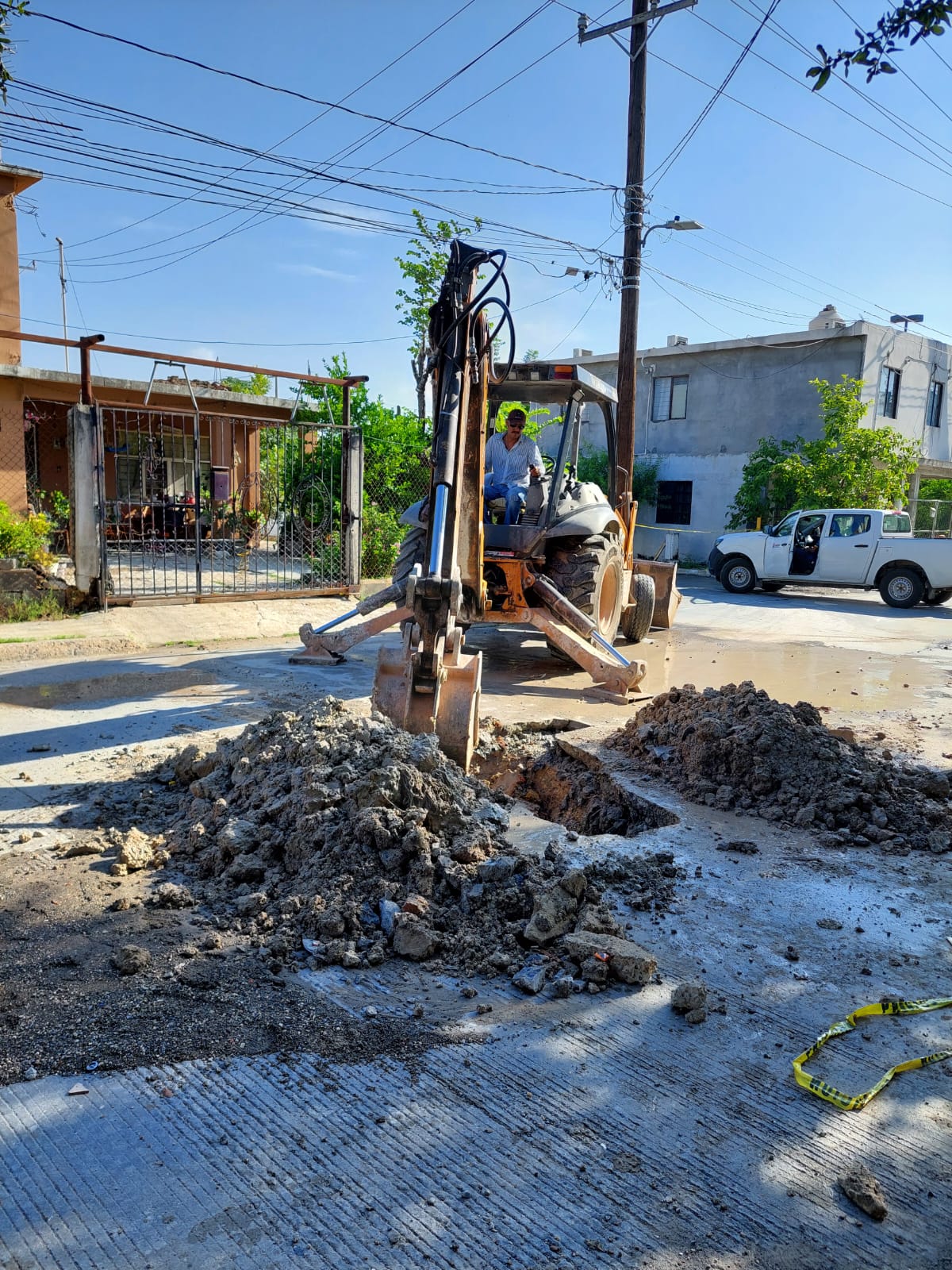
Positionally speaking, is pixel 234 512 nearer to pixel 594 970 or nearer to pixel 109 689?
pixel 109 689

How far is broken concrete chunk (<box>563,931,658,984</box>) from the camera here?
11.2 ft

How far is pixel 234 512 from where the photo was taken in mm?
16141

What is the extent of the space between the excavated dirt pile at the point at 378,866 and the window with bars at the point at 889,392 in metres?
25.0

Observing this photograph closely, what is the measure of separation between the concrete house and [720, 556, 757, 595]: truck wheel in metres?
5.33

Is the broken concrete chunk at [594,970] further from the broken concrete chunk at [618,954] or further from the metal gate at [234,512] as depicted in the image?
the metal gate at [234,512]

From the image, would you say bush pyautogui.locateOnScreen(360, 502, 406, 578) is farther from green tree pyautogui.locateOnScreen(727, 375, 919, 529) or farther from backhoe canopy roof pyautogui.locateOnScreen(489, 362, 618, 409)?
green tree pyautogui.locateOnScreen(727, 375, 919, 529)

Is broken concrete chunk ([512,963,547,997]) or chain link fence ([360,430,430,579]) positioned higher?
chain link fence ([360,430,430,579])

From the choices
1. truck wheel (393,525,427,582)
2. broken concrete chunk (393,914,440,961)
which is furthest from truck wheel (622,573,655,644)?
broken concrete chunk (393,914,440,961)

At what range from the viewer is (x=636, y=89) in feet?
46.9

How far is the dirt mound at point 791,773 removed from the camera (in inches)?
203

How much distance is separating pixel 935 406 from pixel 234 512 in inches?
906

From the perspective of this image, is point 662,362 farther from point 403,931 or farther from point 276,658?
point 403,931

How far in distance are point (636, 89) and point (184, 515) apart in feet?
36.9

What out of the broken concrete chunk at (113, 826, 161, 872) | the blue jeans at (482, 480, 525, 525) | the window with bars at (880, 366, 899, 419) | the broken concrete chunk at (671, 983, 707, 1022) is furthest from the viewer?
the window with bars at (880, 366, 899, 419)
